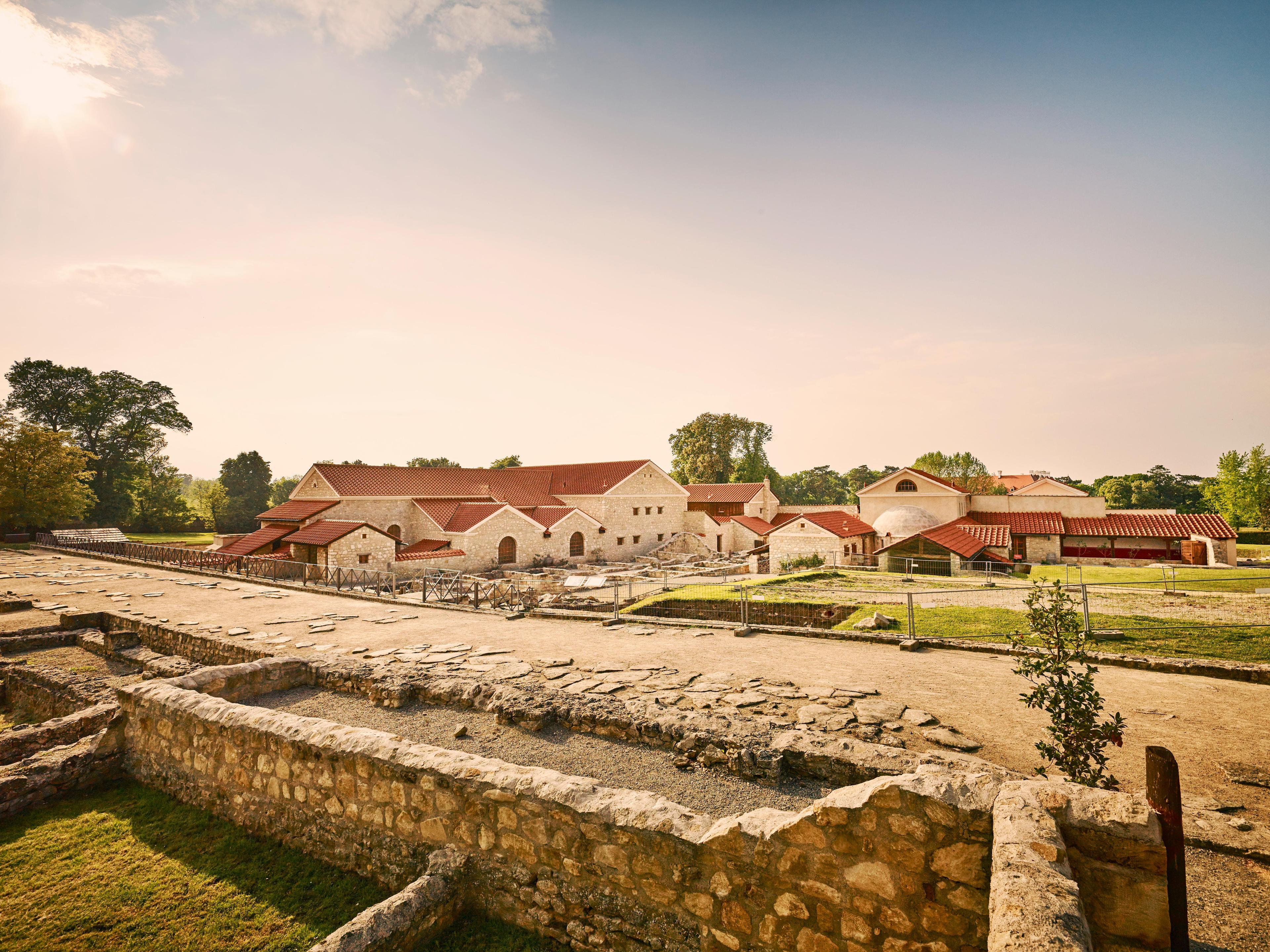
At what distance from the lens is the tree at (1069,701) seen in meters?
4.74

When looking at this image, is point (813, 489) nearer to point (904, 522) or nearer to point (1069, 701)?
point (904, 522)

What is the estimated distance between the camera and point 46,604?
773 inches

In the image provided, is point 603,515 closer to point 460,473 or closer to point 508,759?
point 460,473

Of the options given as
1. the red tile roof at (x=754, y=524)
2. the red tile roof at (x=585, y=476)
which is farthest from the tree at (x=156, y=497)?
the red tile roof at (x=754, y=524)

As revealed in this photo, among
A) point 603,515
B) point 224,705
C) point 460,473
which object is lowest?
point 224,705

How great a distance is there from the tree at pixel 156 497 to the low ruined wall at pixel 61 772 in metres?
69.6

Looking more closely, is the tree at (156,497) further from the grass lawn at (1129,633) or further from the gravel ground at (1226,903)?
the gravel ground at (1226,903)

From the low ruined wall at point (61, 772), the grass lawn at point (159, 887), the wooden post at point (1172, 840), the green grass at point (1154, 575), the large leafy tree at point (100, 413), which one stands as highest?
the large leafy tree at point (100, 413)

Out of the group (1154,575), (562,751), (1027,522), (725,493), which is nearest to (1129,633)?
(562,751)

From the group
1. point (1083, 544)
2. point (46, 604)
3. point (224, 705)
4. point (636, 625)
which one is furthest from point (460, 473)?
point (1083, 544)

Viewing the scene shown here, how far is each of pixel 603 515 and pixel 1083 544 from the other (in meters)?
33.2

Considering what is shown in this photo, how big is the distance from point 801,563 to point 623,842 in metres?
32.3

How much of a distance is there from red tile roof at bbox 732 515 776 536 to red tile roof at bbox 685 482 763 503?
1882 millimetres

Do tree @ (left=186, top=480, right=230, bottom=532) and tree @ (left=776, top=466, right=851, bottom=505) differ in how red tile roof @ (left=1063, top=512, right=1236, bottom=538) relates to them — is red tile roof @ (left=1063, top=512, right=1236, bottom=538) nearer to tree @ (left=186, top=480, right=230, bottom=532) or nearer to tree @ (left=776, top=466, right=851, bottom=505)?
tree @ (left=776, top=466, right=851, bottom=505)
